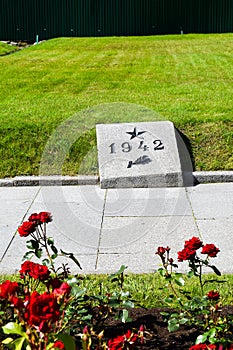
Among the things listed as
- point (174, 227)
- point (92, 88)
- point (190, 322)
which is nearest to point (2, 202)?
point (174, 227)

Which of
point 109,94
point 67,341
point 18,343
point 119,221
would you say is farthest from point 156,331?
point 109,94

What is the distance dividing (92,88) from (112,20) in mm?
15647

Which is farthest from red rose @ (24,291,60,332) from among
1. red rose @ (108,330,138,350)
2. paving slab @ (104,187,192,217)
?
paving slab @ (104,187,192,217)

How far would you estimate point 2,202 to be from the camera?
19.7ft

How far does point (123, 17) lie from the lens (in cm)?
2497

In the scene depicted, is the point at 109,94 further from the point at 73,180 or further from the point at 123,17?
the point at 123,17

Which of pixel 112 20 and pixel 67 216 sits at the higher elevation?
pixel 67 216

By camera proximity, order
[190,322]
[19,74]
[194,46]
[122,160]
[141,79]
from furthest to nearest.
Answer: [194,46]
[19,74]
[141,79]
[122,160]
[190,322]

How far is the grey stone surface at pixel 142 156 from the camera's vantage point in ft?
20.6

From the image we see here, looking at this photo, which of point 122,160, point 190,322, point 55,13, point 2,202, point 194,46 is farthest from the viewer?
point 55,13

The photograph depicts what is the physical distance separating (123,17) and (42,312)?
948 inches

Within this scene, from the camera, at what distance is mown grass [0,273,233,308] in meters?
3.87

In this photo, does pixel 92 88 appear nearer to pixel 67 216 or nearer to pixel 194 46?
pixel 67 216

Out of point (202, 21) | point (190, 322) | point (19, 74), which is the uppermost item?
point (190, 322)
